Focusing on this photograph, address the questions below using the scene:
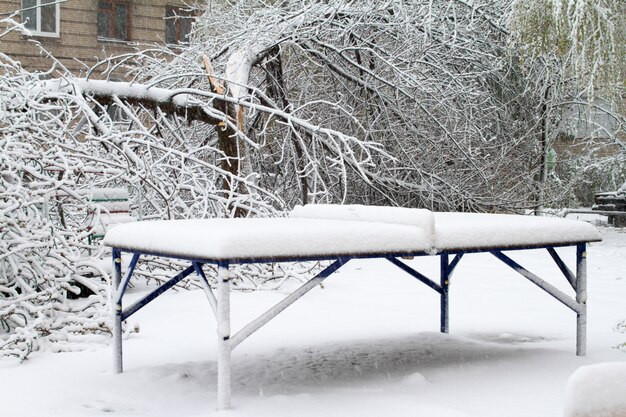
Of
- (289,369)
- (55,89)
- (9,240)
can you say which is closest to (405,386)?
(289,369)

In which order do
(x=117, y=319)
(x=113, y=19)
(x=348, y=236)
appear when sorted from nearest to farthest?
(x=348, y=236)
(x=117, y=319)
(x=113, y=19)

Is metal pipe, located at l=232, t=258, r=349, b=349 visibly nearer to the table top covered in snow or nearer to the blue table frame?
the blue table frame

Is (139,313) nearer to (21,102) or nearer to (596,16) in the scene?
(21,102)

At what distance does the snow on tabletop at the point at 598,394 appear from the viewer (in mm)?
1293

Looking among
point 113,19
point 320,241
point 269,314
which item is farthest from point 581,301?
point 113,19

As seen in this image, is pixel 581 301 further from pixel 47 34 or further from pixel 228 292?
pixel 47 34

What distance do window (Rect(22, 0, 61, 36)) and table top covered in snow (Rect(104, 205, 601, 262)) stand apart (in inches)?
724

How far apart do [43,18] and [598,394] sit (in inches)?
891

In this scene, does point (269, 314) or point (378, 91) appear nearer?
point (269, 314)

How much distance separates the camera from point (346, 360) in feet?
17.5

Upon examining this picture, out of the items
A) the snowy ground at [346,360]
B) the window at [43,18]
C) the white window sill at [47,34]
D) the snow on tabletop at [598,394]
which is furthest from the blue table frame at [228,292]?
the window at [43,18]

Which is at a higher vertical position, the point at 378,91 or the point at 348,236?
the point at 378,91

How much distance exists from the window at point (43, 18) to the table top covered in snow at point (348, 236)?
18398 millimetres

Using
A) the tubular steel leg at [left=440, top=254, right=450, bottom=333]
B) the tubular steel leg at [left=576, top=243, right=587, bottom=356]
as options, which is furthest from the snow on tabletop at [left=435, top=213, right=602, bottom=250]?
the tubular steel leg at [left=440, top=254, right=450, bottom=333]
